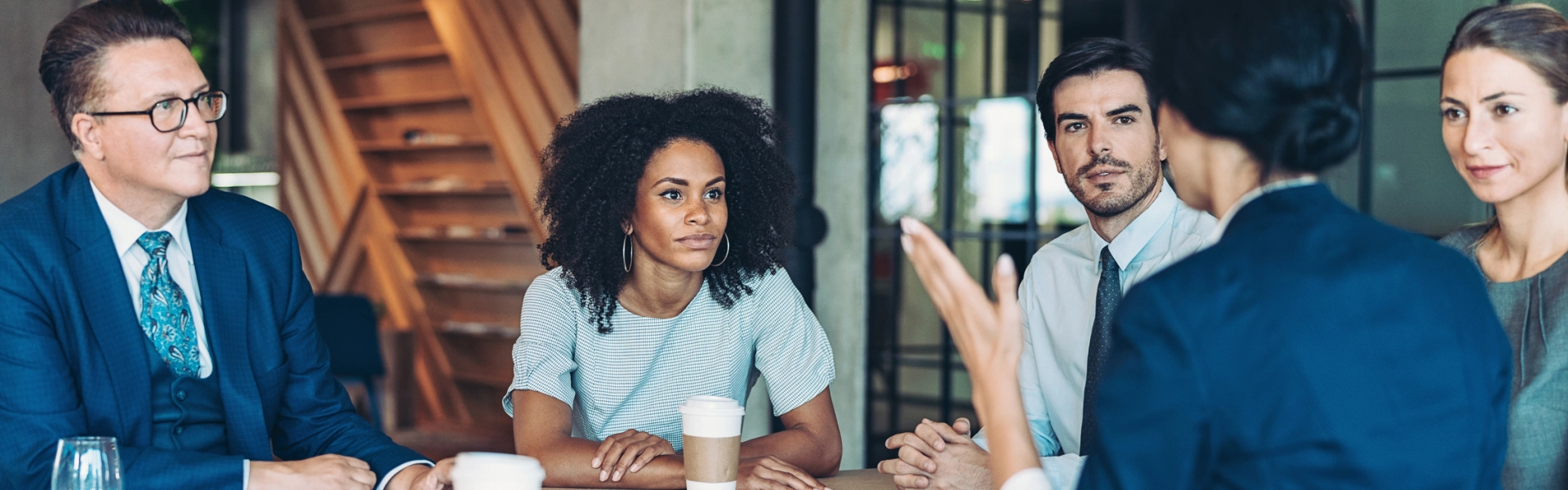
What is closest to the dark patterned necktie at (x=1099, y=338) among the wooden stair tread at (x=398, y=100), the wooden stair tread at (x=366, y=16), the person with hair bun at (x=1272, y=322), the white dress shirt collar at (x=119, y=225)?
the person with hair bun at (x=1272, y=322)

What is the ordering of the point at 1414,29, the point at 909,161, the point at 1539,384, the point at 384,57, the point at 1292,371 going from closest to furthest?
the point at 1292,371
the point at 1539,384
the point at 1414,29
the point at 909,161
the point at 384,57

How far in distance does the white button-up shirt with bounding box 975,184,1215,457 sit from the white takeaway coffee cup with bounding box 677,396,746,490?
0.79 meters

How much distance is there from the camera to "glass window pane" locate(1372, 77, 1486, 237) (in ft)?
9.87

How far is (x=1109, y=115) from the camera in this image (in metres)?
2.30

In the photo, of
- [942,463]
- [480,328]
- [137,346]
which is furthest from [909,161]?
[137,346]

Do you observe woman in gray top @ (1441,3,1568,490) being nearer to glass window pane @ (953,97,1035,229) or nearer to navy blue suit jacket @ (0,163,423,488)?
navy blue suit jacket @ (0,163,423,488)

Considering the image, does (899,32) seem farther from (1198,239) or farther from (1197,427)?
(1197,427)

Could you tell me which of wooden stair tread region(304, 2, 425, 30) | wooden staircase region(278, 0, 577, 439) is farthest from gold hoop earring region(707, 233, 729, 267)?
wooden stair tread region(304, 2, 425, 30)

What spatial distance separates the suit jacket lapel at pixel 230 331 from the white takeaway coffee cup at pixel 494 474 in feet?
2.85

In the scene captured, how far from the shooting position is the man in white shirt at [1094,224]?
2230mm

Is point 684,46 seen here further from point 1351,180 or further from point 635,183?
point 1351,180

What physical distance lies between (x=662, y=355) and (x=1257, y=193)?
1339 millimetres

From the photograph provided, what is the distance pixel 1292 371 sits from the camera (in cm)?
106

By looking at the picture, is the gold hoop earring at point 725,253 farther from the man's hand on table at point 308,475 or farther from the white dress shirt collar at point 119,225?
the white dress shirt collar at point 119,225
